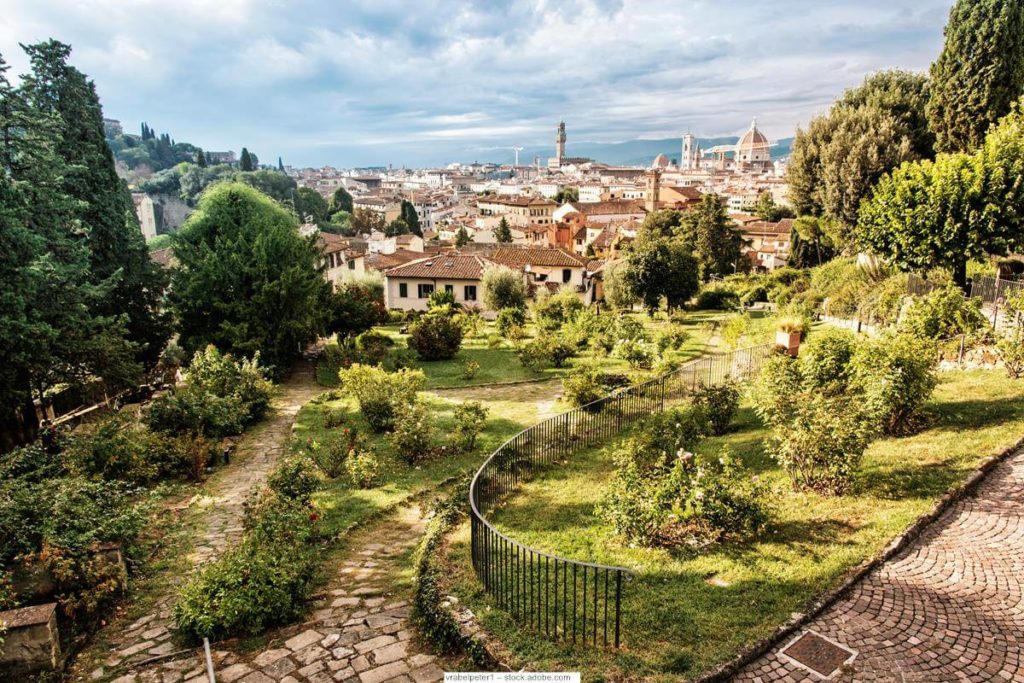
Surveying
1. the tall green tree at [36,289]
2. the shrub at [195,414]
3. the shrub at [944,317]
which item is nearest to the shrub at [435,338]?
the shrub at [195,414]

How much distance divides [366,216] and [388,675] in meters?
125

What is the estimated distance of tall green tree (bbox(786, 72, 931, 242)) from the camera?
32.3 meters

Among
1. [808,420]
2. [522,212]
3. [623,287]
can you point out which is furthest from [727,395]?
[522,212]

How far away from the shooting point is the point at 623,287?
37.9 metres

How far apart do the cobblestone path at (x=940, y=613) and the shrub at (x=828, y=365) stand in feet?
14.2

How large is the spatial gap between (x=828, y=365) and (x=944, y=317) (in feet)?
18.0

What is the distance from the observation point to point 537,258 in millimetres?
49156

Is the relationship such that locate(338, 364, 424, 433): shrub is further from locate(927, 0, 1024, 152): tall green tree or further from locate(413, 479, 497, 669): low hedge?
locate(927, 0, 1024, 152): tall green tree

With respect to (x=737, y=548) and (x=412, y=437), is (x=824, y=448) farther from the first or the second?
(x=412, y=437)

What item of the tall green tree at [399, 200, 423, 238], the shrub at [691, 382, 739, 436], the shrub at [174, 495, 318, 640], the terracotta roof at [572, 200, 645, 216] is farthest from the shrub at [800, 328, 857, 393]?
the tall green tree at [399, 200, 423, 238]

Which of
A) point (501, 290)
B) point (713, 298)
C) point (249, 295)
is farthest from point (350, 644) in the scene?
point (713, 298)

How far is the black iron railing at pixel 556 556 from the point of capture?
20.0 ft

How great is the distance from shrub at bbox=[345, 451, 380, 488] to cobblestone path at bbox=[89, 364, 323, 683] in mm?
2007

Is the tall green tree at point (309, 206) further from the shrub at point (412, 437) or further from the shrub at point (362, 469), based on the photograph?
the shrub at point (362, 469)
